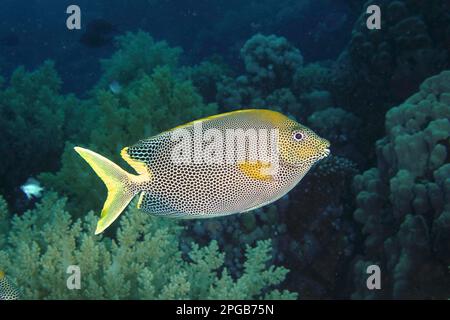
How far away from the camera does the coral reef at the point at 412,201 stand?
12.4ft

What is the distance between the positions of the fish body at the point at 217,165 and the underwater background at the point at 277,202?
1.15 metres

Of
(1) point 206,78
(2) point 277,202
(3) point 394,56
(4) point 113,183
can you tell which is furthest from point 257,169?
(1) point 206,78

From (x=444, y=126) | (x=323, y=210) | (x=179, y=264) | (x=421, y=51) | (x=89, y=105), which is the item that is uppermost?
(x=421, y=51)

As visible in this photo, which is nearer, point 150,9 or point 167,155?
point 167,155

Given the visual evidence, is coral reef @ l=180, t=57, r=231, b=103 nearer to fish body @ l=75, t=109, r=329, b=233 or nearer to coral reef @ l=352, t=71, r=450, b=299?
coral reef @ l=352, t=71, r=450, b=299

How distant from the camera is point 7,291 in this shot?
7.94ft

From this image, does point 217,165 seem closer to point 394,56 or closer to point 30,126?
point 30,126

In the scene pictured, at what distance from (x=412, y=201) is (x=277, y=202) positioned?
141 cm

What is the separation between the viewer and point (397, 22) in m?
6.82

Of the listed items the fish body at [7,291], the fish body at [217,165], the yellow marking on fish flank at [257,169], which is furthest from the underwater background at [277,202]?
the yellow marking on fish flank at [257,169]

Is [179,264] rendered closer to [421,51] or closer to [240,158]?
[240,158]

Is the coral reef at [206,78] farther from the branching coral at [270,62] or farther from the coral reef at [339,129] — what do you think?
the coral reef at [339,129]

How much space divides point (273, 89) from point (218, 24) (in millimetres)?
15229

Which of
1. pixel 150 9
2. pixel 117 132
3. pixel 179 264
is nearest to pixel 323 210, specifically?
pixel 179 264
